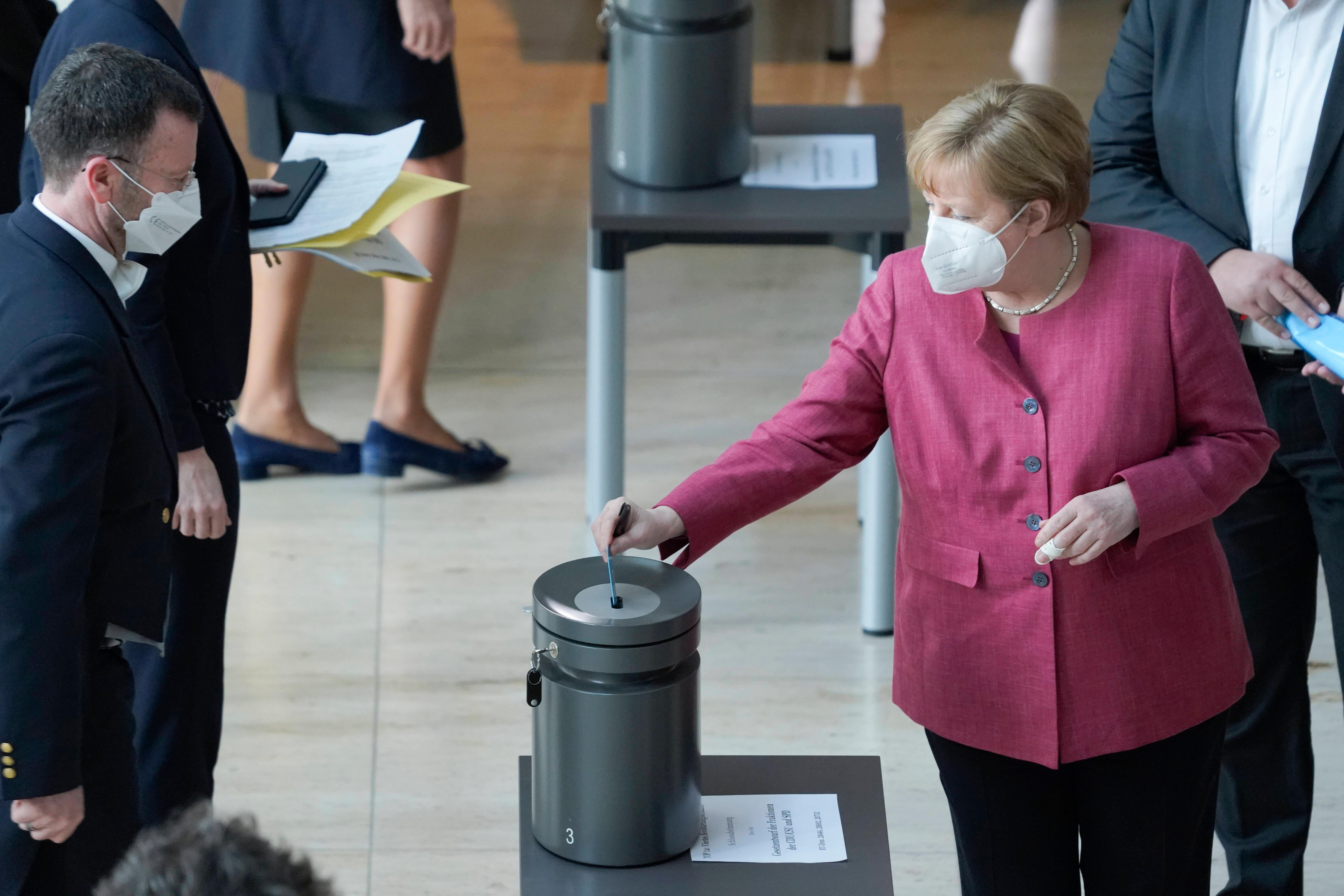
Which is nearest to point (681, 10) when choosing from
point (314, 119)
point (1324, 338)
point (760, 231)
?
point (760, 231)

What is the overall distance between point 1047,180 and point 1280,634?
0.93 m

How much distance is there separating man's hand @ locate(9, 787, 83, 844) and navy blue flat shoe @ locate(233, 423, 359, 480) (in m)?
2.08

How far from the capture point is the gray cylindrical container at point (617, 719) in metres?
1.47

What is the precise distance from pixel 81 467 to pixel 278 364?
2168mm

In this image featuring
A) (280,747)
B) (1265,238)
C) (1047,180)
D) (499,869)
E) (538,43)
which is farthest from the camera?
A: (538,43)

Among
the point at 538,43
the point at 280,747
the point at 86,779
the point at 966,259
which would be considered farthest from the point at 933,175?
the point at 538,43

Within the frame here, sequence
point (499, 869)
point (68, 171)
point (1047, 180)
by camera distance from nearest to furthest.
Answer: point (1047, 180), point (68, 171), point (499, 869)

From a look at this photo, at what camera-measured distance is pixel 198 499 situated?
6.90ft

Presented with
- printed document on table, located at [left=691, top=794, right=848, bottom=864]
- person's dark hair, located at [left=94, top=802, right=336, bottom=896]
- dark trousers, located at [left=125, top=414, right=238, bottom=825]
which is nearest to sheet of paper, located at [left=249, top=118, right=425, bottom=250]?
dark trousers, located at [left=125, top=414, right=238, bottom=825]

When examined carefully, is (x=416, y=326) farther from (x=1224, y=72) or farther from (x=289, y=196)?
(x=1224, y=72)

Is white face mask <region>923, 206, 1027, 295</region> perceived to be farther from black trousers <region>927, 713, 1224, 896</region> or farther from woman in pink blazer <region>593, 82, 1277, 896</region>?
black trousers <region>927, 713, 1224, 896</region>

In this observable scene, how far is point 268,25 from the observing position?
11.0 feet

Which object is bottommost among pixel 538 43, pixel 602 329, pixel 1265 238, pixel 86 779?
pixel 538 43

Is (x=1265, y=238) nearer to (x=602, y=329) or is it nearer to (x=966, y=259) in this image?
(x=966, y=259)
